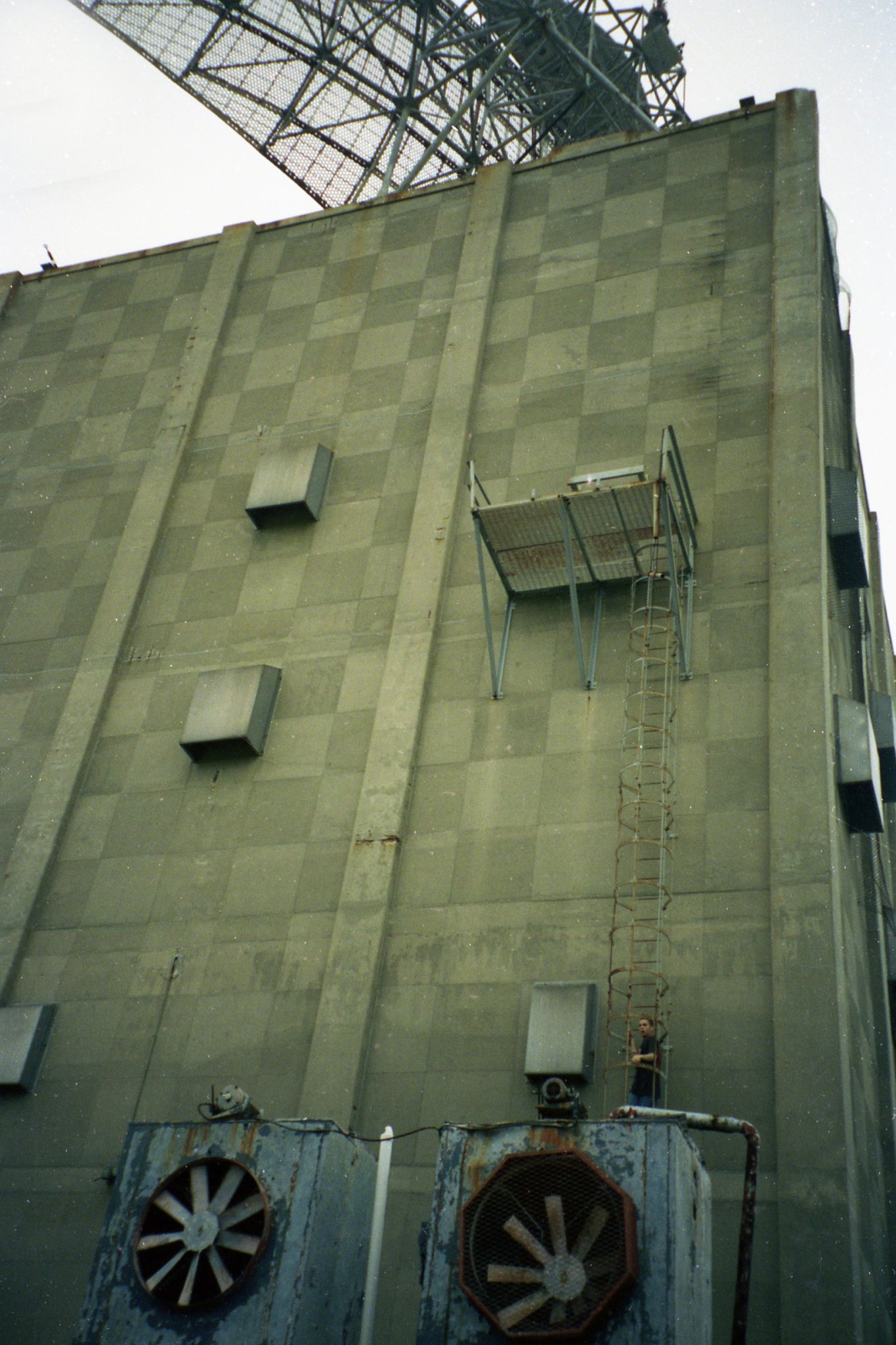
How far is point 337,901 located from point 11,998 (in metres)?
5.46

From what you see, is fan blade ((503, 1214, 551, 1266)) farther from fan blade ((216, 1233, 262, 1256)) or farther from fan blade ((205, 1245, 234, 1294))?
fan blade ((205, 1245, 234, 1294))

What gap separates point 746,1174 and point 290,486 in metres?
15.2

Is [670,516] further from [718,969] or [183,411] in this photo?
[183,411]

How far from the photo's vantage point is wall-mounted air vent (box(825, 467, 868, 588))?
21812 millimetres

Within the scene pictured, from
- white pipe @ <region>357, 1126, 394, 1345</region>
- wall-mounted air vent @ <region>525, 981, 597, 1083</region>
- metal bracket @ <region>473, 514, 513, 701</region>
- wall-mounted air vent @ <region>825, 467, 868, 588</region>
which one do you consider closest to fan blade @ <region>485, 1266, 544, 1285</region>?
white pipe @ <region>357, 1126, 394, 1345</region>

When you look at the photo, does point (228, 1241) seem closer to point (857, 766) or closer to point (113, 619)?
point (857, 766)

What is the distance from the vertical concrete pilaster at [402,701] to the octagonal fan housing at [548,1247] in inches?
253

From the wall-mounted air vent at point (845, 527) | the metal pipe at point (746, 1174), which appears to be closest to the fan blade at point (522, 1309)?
the metal pipe at point (746, 1174)

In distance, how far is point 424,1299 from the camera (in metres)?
12.0

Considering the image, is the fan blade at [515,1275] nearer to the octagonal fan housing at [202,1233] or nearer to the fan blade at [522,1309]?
the fan blade at [522,1309]

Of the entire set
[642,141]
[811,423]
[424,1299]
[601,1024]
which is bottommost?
[424,1299]

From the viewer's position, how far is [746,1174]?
13391 millimetres

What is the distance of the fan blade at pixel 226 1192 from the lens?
12.9m

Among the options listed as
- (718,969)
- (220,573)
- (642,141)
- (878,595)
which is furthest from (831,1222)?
(642,141)
